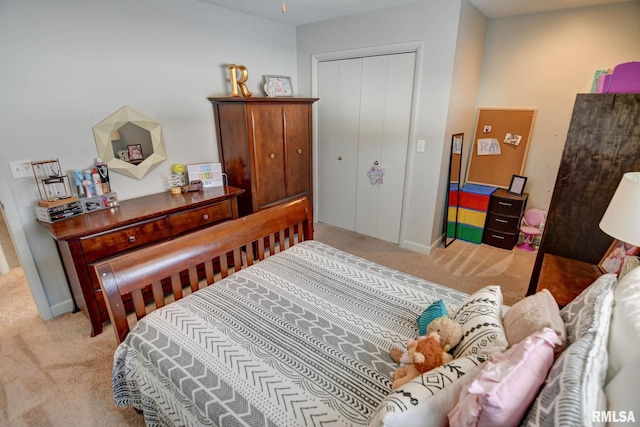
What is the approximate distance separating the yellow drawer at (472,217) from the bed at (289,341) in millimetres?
2150

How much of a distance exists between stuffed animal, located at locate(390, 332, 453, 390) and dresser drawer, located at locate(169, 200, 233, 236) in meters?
2.04

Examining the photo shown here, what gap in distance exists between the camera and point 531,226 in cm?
355

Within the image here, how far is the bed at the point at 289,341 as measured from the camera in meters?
0.95

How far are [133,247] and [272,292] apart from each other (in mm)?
1265

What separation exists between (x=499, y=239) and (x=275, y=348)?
10.2 ft

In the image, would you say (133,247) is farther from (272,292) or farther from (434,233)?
(434,233)

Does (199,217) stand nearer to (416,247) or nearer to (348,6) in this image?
(416,247)

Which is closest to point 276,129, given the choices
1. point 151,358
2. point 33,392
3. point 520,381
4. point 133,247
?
point 133,247

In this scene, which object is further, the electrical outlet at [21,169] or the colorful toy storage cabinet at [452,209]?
the colorful toy storage cabinet at [452,209]

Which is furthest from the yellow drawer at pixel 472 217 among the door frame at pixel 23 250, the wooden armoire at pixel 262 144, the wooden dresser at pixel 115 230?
the door frame at pixel 23 250

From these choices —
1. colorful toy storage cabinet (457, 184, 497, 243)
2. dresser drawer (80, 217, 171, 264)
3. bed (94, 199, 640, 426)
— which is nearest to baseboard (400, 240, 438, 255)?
colorful toy storage cabinet (457, 184, 497, 243)

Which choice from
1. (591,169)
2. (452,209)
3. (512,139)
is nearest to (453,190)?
(452,209)

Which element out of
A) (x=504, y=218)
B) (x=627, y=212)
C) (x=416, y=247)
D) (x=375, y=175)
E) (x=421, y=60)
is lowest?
(x=416, y=247)

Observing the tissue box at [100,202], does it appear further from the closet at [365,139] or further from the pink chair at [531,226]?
the pink chair at [531,226]
